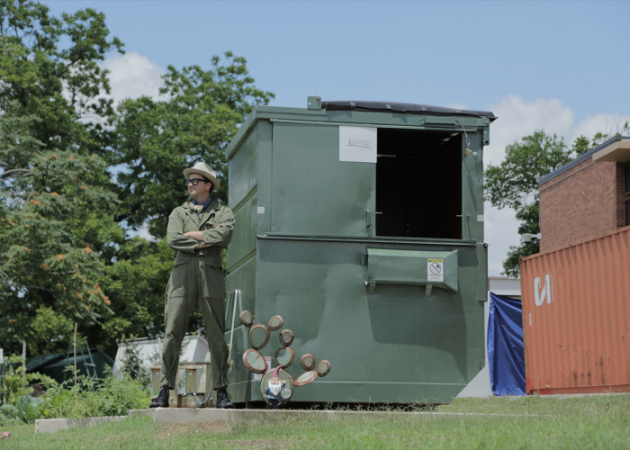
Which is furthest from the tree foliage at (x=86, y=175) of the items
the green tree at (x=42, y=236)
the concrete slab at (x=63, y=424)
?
the concrete slab at (x=63, y=424)

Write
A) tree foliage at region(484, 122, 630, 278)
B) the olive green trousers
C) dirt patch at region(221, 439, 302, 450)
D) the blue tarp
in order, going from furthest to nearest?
tree foliage at region(484, 122, 630, 278)
the blue tarp
the olive green trousers
dirt patch at region(221, 439, 302, 450)

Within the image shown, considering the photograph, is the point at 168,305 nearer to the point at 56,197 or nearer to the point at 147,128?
the point at 56,197

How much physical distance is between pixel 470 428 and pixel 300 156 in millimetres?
3438

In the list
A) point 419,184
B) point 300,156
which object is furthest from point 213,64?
point 300,156

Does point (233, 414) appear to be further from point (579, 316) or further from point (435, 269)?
point (579, 316)

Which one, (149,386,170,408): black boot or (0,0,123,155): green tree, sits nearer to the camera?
(149,386,170,408): black boot

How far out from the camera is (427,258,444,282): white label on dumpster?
292 inches

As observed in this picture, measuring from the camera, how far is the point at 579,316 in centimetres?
1190

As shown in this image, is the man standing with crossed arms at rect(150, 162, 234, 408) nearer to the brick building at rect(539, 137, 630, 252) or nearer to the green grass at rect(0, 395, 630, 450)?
the green grass at rect(0, 395, 630, 450)

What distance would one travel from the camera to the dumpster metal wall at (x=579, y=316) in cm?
1077

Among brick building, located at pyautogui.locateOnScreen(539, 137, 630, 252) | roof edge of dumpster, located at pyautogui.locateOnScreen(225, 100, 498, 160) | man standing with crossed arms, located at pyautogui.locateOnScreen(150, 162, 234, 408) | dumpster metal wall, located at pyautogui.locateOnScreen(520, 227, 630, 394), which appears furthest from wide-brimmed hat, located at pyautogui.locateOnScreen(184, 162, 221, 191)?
brick building, located at pyautogui.locateOnScreen(539, 137, 630, 252)

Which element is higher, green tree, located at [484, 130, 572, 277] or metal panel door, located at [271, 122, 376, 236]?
green tree, located at [484, 130, 572, 277]

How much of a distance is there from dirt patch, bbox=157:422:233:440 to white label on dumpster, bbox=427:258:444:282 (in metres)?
2.56

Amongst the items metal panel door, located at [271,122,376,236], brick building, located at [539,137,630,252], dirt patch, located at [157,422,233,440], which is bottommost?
dirt patch, located at [157,422,233,440]
